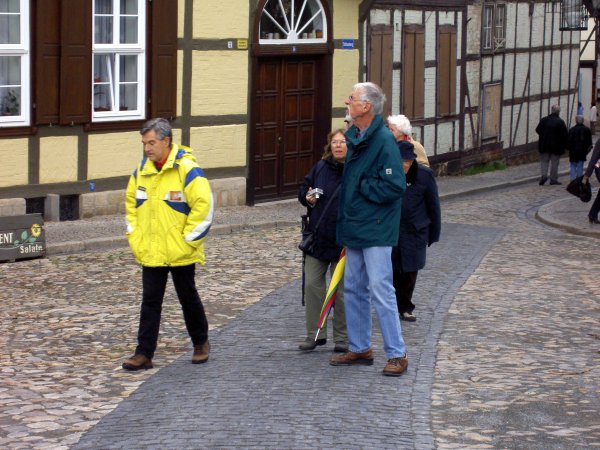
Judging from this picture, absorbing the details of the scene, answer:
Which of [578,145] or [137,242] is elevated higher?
[137,242]

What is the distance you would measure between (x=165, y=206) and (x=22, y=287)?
12.5 feet

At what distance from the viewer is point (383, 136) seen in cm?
825

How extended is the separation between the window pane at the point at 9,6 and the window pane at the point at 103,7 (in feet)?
4.39

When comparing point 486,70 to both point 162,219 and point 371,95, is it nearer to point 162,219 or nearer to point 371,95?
point 371,95

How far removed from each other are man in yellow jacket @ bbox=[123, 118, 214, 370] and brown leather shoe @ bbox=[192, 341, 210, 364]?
29 centimetres

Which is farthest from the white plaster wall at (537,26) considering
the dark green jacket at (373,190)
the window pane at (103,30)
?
the dark green jacket at (373,190)

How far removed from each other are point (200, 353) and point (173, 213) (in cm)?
98

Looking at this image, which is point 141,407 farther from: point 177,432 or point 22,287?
point 22,287

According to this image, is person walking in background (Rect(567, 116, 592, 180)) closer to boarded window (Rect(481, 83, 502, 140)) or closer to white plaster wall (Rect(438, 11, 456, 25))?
white plaster wall (Rect(438, 11, 456, 25))

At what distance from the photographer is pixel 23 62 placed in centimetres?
1577

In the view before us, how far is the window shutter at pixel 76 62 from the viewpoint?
16078 mm

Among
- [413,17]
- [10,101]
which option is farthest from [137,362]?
[413,17]

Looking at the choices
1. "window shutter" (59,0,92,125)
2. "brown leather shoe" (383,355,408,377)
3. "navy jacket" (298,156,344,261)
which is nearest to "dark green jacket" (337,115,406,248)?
"navy jacket" (298,156,344,261)

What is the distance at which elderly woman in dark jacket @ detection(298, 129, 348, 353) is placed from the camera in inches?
350
